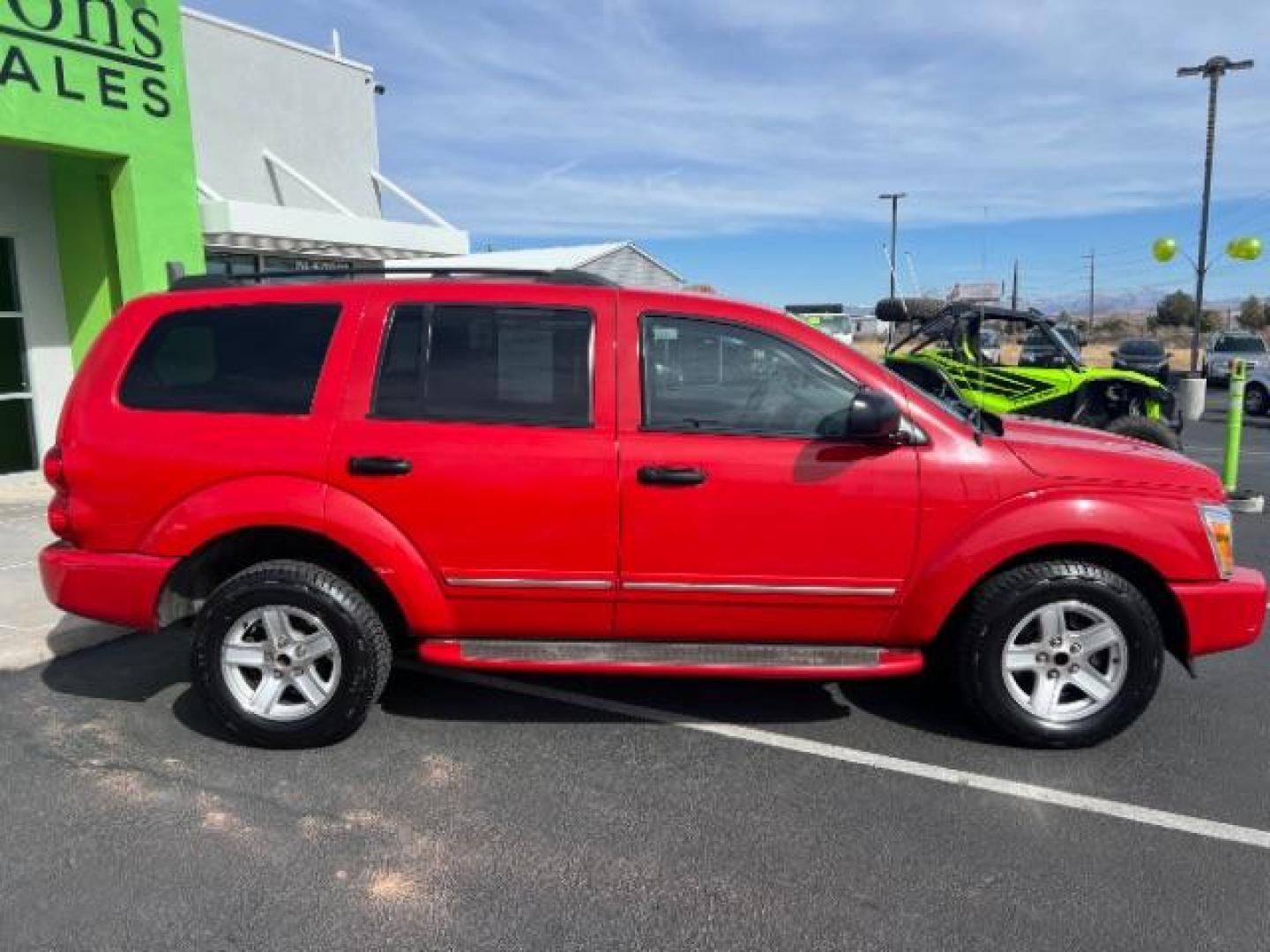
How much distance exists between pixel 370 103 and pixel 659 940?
14615mm

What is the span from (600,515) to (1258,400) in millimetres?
20004

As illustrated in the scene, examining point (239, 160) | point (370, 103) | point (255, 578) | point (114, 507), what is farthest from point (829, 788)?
point (370, 103)

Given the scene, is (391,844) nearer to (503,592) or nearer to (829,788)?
(503,592)

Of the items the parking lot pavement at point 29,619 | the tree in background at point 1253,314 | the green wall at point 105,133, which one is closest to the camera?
the parking lot pavement at point 29,619

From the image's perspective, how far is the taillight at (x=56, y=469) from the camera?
146 inches

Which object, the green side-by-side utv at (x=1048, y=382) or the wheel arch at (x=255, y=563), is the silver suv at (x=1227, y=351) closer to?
the green side-by-side utv at (x=1048, y=382)

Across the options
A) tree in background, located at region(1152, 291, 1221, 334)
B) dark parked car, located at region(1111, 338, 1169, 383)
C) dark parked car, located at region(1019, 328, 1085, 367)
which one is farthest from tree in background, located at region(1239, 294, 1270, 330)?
dark parked car, located at region(1019, 328, 1085, 367)

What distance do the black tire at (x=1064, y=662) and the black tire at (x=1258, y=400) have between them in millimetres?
18256

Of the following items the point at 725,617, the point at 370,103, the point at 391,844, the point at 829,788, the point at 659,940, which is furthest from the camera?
the point at 370,103

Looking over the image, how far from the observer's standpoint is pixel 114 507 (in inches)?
145

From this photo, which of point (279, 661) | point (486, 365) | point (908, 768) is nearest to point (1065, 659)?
point (908, 768)

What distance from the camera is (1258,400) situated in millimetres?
18875

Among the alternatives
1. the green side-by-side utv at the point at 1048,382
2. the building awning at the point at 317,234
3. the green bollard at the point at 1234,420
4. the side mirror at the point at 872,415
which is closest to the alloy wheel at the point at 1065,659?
the side mirror at the point at 872,415

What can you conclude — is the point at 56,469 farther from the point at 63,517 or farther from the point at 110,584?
the point at 110,584
